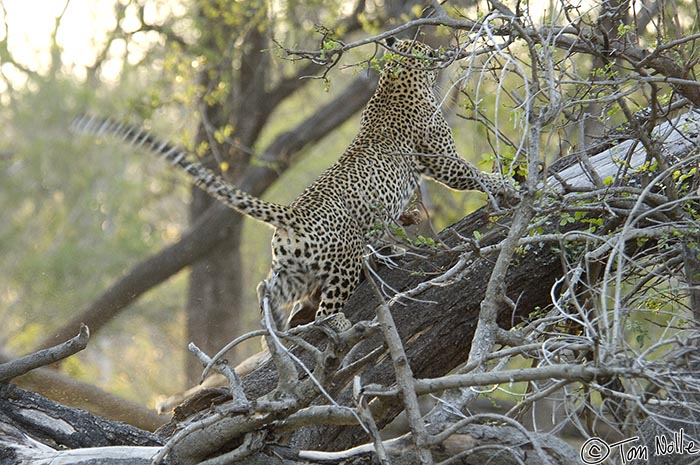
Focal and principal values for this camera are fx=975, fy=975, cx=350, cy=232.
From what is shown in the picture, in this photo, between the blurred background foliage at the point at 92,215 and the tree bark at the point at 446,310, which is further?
the blurred background foliage at the point at 92,215

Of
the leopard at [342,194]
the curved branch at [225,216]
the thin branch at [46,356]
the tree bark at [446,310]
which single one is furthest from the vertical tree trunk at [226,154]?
the thin branch at [46,356]

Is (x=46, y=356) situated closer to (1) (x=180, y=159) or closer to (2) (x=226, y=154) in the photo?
(1) (x=180, y=159)

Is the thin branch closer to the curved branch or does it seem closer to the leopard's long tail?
the leopard's long tail

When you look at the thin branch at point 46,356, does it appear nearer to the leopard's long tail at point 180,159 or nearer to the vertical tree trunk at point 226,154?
the leopard's long tail at point 180,159

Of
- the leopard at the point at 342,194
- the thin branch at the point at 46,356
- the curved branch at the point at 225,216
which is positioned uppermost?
the curved branch at the point at 225,216

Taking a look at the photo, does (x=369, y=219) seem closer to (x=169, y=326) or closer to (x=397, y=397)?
(x=397, y=397)

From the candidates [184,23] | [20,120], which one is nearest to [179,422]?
[184,23]

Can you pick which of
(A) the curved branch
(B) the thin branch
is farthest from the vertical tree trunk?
(B) the thin branch

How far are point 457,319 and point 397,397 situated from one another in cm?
217

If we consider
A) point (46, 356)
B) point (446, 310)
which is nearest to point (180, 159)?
point (446, 310)

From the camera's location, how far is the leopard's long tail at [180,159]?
5.84 m

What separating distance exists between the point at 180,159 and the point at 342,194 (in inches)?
57.8

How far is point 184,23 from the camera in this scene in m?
15.5

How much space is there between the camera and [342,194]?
6980 mm
